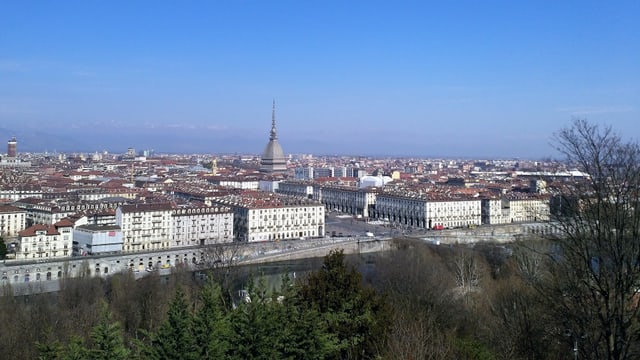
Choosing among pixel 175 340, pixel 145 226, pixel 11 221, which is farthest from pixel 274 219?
pixel 175 340

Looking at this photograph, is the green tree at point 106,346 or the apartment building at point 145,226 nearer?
the green tree at point 106,346

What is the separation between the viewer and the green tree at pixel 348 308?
5.93m

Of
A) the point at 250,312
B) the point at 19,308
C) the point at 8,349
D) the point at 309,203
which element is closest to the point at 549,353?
the point at 250,312

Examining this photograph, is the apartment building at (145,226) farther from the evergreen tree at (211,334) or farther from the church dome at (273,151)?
the church dome at (273,151)

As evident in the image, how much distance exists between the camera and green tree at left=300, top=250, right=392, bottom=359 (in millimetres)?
5934

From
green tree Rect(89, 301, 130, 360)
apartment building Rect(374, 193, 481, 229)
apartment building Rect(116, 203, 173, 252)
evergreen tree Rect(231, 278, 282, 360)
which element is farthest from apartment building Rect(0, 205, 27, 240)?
evergreen tree Rect(231, 278, 282, 360)

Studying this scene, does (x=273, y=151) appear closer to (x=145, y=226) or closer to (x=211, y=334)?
(x=145, y=226)

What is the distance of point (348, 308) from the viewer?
19.8ft

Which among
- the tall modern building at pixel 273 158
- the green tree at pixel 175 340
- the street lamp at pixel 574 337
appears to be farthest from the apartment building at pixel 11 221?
the tall modern building at pixel 273 158

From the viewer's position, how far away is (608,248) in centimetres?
402

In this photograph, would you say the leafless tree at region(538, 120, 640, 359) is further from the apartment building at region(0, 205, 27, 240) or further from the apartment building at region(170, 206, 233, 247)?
the apartment building at region(0, 205, 27, 240)

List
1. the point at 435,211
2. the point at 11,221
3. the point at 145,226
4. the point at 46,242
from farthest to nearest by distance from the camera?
the point at 435,211
the point at 11,221
the point at 145,226
the point at 46,242

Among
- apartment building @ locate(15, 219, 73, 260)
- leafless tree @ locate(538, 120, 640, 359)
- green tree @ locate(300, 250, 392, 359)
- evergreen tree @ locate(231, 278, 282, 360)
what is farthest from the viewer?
apartment building @ locate(15, 219, 73, 260)

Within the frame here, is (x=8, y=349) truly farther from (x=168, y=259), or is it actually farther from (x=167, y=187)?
(x=167, y=187)
